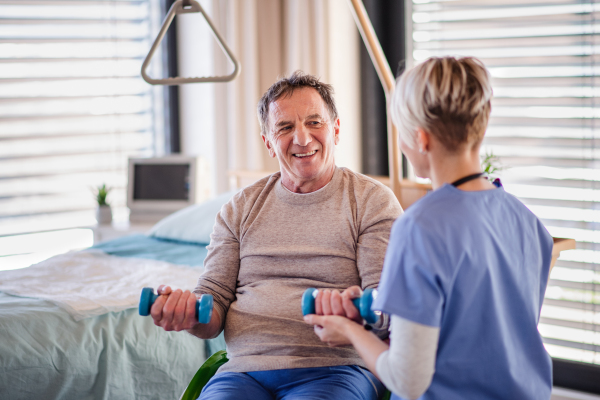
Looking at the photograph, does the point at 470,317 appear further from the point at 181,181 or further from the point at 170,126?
the point at 170,126

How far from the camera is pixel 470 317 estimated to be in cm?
99

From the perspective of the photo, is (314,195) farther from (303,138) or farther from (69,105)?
(69,105)

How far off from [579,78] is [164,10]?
92.7 inches

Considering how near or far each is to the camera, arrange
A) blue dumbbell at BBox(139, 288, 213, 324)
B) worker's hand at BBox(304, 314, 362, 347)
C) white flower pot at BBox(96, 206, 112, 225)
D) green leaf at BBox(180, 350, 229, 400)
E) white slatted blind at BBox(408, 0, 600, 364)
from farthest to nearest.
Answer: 1. white flower pot at BBox(96, 206, 112, 225)
2. white slatted blind at BBox(408, 0, 600, 364)
3. green leaf at BBox(180, 350, 229, 400)
4. blue dumbbell at BBox(139, 288, 213, 324)
5. worker's hand at BBox(304, 314, 362, 347)

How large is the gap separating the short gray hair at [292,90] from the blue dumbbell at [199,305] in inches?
21.5

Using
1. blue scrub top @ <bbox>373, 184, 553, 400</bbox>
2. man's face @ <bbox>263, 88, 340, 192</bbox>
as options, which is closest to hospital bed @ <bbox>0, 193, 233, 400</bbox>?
man's face @ <bbox>263, 88, 340, 192</bbox>

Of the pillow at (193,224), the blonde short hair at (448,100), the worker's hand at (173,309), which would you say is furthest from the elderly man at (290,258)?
the pillow at (193,224)

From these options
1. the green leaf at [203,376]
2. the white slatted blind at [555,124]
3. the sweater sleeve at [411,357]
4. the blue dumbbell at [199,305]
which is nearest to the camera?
the sweater sleeve at [411,357]

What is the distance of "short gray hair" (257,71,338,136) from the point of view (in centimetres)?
156

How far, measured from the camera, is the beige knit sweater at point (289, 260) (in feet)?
4.60

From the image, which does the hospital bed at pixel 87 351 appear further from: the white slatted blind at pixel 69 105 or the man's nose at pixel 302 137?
the white slatted blind at pixel 69 105

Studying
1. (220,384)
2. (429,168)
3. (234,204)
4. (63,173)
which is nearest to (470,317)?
(429,168)

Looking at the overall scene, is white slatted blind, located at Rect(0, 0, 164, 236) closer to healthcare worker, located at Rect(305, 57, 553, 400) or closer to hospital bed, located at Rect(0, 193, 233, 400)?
hospital bed, located at Rect(0, 193, 233, 400)

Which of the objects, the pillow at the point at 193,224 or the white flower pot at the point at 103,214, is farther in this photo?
the white flower pot at the point at 103,214
